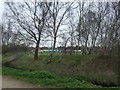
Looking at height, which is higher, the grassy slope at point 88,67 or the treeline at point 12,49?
the treeline at point 12,49

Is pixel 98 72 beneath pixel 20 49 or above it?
beneath

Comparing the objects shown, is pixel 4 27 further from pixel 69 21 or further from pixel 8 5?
pixel 69 21

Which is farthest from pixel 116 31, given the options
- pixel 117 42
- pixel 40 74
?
pixel 40 74

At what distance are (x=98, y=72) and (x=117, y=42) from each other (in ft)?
17.3

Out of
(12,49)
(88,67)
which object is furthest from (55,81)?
(12,49)

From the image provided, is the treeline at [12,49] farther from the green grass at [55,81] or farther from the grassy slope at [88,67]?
the green grass at [55,81]

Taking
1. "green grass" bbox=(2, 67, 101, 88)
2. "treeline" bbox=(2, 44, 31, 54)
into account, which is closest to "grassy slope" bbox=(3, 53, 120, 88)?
"green grass" bbox=(2, 67, 101, 88)

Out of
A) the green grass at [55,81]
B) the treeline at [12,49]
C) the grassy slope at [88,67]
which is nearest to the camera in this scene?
the green grass at [55,81]

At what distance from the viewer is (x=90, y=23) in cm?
2495

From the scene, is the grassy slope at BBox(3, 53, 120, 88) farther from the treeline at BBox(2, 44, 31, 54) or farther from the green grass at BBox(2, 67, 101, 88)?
the treeline at BBox(2, 44, 31, 54)

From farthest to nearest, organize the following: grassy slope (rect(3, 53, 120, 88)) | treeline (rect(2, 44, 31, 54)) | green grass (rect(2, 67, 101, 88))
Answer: treeline (rect(2, 44, 31, 54)) → grassy slope (rect(3, 53, 120, 88)) → green grass (rect(2, 67, 101, 88))

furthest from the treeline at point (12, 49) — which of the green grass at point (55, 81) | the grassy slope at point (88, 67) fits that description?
the green grass at point (55, 81)

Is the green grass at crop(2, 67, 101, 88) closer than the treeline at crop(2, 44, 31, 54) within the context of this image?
Yes

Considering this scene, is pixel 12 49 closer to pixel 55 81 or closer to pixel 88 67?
pixel 88 67
